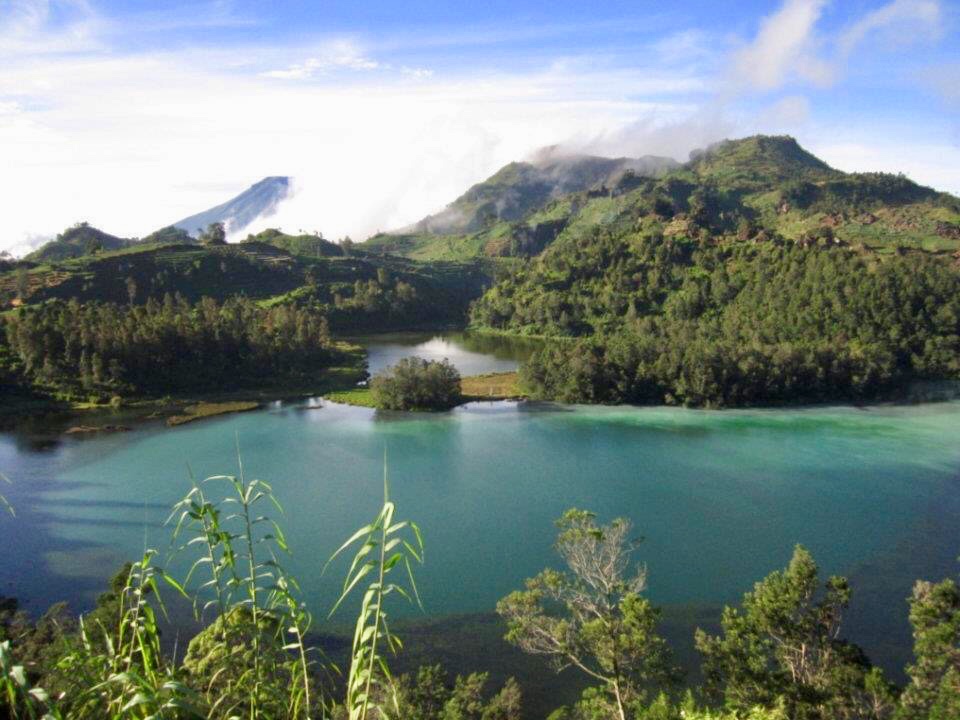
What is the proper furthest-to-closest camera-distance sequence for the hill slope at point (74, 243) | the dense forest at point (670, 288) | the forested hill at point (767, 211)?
the hill slope at point (74, 243)
the forested hill at point (767, 211)
the dense forest at point (670, 288)

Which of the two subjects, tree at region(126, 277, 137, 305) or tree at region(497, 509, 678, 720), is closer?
tree at region(497, 509, 678, 720)

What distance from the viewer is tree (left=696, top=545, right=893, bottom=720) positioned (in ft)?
51.6

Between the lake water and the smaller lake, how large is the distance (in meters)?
24.6

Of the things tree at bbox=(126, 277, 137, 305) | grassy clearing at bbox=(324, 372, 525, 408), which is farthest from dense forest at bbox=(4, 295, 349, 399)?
tree at bbox=(126, 277, 137, 305)

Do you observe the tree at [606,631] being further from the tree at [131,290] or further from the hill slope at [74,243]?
the hill slope at [74,243]

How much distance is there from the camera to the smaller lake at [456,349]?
3268 inches

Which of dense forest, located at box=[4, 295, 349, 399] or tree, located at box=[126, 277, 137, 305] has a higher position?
tree, located at box=[126, 277, 137, 305]

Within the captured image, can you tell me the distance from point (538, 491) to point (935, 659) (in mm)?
22611

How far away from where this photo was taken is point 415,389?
192 feet

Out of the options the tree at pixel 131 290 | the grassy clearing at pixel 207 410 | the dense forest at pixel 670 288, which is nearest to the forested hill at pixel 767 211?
the dense forest at pixel 670 288

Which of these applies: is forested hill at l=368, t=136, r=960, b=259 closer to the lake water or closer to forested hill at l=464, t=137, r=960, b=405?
forested hill at l=464, t=137, r=960, b=405

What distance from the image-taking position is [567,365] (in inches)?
2432

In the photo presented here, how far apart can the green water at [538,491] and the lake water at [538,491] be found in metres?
0.13

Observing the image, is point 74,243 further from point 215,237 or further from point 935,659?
point 935,659
